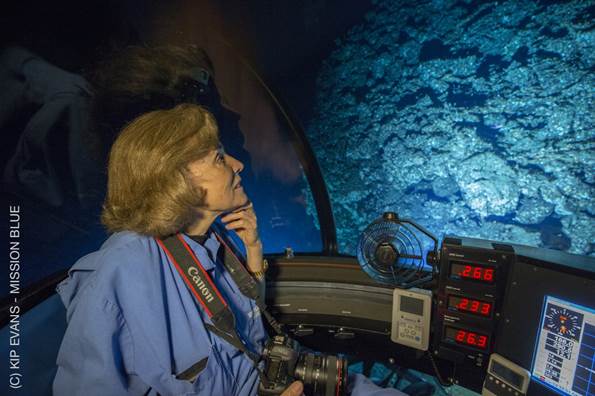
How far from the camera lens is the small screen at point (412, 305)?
5.39 ft

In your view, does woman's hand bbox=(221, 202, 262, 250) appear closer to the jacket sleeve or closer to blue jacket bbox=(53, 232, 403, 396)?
blue jacket bbox=(53, 232, 403, 396)

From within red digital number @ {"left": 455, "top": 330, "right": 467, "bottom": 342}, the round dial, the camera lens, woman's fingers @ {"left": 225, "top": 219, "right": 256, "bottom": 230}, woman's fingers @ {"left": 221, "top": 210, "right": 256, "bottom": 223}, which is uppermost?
woman's fingers @ {"left": 221, "top": 210, "right": 256, "bottom": 223}

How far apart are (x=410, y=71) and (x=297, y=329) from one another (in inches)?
131

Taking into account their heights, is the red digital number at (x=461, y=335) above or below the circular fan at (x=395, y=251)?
below

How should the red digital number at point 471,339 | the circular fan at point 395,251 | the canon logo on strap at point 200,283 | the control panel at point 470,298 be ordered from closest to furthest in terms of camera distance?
the canon logo on strap at point 200,283 < the control panel at point 470,298 < the red digital number at point 471,339 < the circular fan at point 395,251

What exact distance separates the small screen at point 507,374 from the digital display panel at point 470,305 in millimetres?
270

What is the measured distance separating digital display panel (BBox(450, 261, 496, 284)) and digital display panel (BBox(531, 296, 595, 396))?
24 centimetres

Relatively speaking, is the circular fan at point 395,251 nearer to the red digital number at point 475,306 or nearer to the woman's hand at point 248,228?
the red digital number at point 475,306

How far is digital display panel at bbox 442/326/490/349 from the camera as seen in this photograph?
1465 mm

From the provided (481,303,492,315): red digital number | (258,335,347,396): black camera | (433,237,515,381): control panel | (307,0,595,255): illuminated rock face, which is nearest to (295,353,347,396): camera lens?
(258,335,347,396): black camera

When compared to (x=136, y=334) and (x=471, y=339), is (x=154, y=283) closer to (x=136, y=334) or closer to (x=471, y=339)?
(x=136, y=334)

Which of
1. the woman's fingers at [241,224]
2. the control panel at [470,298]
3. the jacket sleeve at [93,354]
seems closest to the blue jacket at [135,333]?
the jacket sleeve at [93,354]

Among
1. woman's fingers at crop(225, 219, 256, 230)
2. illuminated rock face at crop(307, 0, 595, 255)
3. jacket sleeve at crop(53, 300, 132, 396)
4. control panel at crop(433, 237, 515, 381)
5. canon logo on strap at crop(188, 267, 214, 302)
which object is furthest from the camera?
illuminated rock face at crop(307, 0, 595, 255)

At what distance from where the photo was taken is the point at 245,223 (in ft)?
5.70
